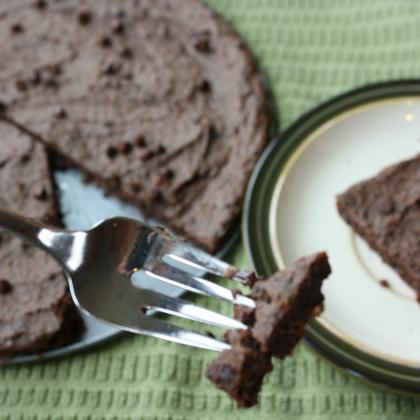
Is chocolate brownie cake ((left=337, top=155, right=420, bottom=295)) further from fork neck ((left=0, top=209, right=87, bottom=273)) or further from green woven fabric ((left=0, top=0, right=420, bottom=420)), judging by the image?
fork neck ((left=0, top=209, right=87, bottom=273))

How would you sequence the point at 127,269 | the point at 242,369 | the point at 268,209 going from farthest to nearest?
the point at 268,209 < the point at 127,269 < the point at 242,369

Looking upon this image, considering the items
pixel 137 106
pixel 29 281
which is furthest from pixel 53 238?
pixel 137 106

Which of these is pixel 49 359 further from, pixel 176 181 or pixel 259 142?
pixel 259 142

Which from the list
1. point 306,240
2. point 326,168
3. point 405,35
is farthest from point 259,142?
point 405,35

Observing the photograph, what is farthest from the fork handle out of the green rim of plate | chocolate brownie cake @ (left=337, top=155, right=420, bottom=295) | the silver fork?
chocolate brownie cake @ (left=337, top=155, right=420, bottom=295)

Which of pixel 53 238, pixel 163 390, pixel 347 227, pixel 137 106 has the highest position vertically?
pixel 53 238

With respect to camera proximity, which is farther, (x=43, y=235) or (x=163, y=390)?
(x=163, y=390)

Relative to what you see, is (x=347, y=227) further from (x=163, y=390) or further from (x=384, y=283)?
(x=163, y=390)
